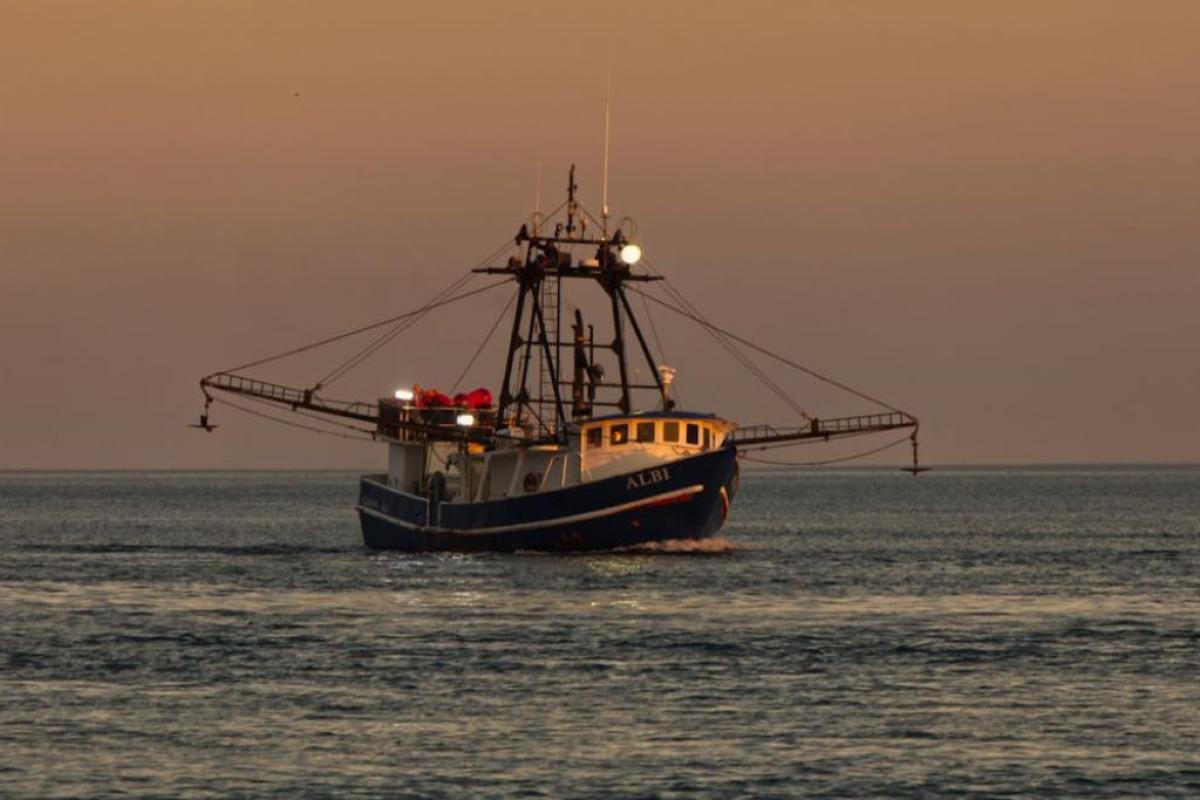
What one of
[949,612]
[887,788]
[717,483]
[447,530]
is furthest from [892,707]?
[447,530]

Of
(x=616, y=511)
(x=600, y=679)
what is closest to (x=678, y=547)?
(x=616, y=511)

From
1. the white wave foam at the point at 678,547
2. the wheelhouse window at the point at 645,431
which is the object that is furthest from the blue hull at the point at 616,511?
the wheelhouse window at the point at 645,431

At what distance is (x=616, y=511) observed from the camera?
8250 cm

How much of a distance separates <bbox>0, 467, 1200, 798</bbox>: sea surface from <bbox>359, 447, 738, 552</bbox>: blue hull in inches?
43.8

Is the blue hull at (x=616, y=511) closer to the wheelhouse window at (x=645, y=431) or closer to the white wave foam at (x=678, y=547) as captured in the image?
the white wave foam at (x=678, y=547)

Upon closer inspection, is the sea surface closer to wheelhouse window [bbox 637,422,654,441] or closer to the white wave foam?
the white wave foam

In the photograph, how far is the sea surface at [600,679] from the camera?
35250mm

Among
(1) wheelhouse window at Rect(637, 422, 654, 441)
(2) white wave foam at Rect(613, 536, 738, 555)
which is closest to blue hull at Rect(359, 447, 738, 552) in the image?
(2) white wave foam at Rect(613, 536, 738, 555)

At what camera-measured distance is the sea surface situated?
35.2 m

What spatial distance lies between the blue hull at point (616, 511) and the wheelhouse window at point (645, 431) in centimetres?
259

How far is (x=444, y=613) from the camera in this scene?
209 feet

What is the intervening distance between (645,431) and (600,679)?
123ft

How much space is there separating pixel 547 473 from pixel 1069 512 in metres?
108

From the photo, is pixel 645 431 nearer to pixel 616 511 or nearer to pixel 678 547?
pixel 616 511
